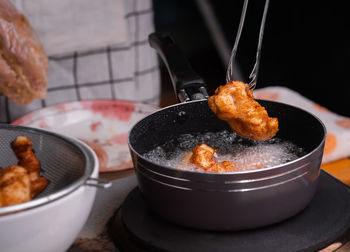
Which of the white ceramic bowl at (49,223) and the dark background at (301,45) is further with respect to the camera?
the dark background at (301,45)

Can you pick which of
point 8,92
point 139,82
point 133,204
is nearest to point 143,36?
point 139,82

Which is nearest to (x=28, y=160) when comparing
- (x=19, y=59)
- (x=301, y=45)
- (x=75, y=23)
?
(x=19, y=59)

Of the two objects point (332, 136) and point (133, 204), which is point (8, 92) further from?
point (332, 136)

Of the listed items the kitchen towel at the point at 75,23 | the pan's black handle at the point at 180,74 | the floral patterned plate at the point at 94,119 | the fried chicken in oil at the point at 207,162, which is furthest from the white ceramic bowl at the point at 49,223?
the kitchen towel at the point at 75,23

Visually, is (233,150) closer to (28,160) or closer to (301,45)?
(28,160)

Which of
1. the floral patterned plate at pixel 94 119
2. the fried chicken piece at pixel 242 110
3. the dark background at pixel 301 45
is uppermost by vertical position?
the fried chicken piece at pixel 242 110

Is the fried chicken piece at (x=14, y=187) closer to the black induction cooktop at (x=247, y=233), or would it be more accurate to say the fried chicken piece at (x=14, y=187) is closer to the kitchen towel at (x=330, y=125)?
the black induction cooktop at (x=247, y=233)
